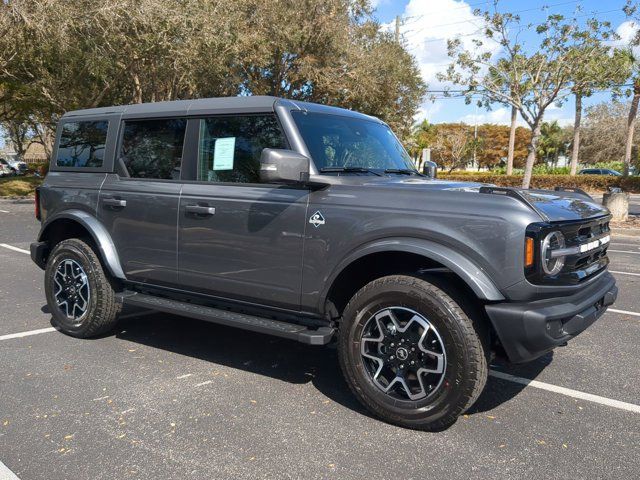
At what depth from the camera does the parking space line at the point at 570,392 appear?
3.67m

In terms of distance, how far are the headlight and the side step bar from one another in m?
1.37

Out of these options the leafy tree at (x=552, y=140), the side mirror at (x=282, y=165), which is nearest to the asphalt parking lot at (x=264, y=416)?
the side mirror at (x=282, y=165)

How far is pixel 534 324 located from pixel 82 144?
418cm

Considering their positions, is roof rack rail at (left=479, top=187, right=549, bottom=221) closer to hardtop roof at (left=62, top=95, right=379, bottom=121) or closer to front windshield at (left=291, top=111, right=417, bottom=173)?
front windshield at (left=291, top=111, right=417, bottom=173)

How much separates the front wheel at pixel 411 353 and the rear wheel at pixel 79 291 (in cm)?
232

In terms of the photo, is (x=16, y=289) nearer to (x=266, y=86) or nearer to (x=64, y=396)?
Answer: (x=64, y=396)

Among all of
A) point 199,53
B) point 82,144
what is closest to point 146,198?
point 82,144

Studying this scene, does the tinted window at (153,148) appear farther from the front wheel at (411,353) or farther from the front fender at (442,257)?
the front wheel at (411,353)

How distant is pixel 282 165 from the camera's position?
11.2ft

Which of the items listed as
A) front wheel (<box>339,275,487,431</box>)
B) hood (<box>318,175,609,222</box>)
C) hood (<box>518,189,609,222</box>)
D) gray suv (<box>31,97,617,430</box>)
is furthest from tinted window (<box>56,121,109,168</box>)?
hood (<box>518,189,609,222</box>)

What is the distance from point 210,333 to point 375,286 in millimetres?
2405

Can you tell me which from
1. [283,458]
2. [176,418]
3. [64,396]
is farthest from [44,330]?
[283,458]

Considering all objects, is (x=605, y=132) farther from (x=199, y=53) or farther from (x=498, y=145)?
(x=199, y=53)

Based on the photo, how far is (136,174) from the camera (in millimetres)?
4660
